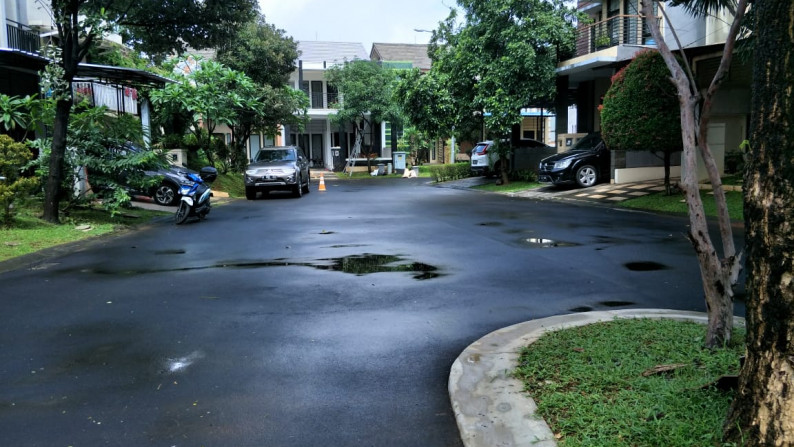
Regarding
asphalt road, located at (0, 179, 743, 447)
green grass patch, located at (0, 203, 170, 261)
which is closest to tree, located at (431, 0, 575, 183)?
asphalt road, located at (0, 179, 743, 447)

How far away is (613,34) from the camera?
22938 millimetres

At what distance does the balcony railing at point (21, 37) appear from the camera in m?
18.4

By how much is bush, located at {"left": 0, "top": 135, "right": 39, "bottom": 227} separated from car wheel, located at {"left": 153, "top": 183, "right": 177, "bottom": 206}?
672cm

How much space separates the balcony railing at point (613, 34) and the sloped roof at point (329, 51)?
871 inches

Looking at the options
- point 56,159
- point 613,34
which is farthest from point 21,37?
point 613,34

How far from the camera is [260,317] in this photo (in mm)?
6043

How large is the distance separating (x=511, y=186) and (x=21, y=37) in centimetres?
1826

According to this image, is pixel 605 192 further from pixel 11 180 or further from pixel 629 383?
pixel 629 383

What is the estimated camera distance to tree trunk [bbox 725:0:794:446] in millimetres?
2684

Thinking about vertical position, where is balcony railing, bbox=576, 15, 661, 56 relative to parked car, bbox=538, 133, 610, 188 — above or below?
above

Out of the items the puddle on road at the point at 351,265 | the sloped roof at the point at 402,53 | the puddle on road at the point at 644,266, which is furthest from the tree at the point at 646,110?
the sloped roof at the point at 402,53

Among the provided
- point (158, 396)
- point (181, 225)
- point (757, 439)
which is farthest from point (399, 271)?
point (181, 225)

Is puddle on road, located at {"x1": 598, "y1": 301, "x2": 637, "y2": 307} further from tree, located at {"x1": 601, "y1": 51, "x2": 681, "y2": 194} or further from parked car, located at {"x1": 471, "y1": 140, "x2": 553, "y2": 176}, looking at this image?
parked car, located at {"x1": 471, "y1": 140, "x2": 553, "y2": 176}

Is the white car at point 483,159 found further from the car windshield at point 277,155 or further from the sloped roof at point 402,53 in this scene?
the sloped roof at point 402,53
